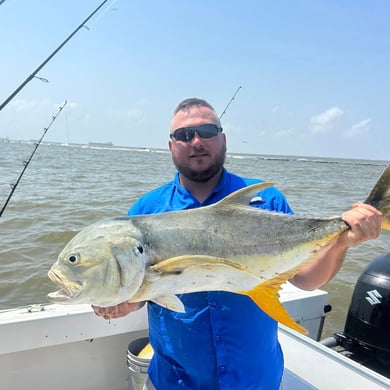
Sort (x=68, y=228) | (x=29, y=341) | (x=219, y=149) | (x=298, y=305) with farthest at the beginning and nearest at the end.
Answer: (x=68, y=228)
(x=298, y=305)
(x=29, y=341)
(x=219, y=149)

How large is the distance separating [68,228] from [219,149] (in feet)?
25.7

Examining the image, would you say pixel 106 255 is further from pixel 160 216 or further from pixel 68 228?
pixel 68 228

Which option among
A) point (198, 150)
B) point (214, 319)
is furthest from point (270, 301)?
point (198, 150)

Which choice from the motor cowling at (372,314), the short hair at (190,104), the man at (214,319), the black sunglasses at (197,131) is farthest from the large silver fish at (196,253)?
the motor cowling at (372,314)

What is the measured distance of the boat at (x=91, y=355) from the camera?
2953mm

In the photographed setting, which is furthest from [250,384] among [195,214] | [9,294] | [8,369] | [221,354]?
[9,294]

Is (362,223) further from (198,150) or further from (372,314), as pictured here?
(372,314)

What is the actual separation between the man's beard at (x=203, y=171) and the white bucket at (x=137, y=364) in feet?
4.72

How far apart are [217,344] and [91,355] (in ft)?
5.91

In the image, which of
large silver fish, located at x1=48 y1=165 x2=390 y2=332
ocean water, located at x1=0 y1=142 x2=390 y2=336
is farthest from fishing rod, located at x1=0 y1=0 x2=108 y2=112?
large silver fish, located at x1=48 y1=165 x2=390 y2=332

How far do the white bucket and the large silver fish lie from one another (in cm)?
148

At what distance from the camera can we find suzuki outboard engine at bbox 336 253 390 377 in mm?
3562

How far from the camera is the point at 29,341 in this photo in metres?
3.04

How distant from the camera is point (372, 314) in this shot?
145 inches
